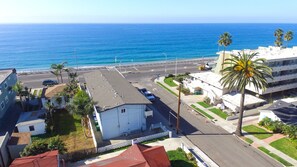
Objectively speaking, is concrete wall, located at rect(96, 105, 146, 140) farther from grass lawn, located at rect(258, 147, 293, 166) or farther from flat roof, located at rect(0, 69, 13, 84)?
flat roof, located at rect(0, 69, 13, 84)

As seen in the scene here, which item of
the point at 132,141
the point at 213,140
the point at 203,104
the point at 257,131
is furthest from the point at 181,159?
the point at 203,104

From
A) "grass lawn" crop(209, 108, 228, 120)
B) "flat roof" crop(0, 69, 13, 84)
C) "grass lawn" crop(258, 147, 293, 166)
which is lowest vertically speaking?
"grass lawn" crop(258, 147, 293, 166)

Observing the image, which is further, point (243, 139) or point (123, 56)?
point (123, 56)

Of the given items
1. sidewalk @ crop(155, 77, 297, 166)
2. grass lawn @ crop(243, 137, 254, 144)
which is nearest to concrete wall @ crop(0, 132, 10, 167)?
sidewalk @ crop(155, 77, 297, 166)

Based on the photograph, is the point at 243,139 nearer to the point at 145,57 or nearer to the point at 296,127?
the point at 296,127

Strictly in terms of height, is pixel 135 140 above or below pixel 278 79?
below

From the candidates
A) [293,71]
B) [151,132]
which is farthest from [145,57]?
[151,132]

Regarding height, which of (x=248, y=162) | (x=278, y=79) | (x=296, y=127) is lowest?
(x=248, y=162)
